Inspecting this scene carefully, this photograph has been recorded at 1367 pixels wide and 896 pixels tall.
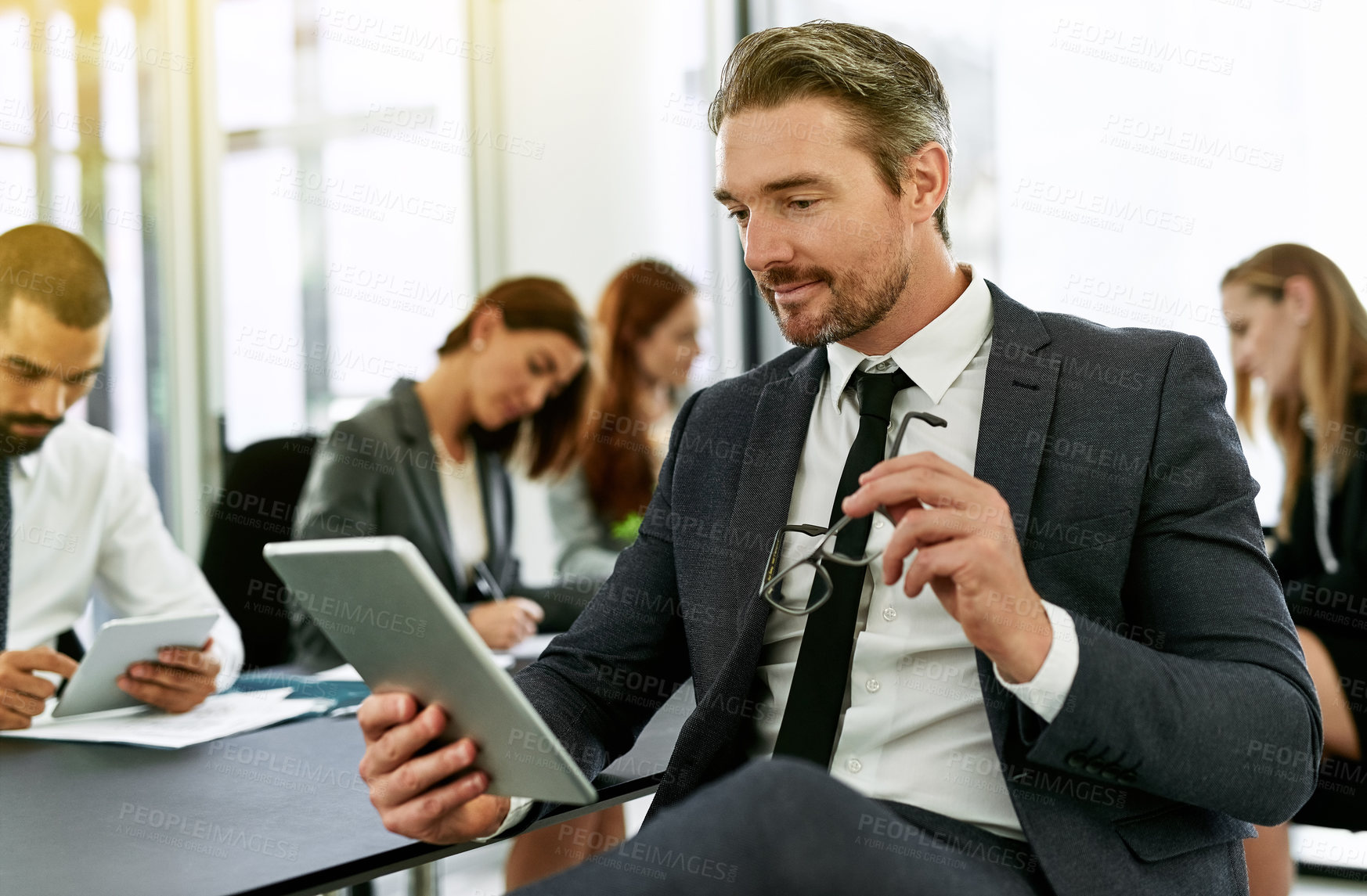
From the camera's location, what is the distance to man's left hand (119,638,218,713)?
165cm

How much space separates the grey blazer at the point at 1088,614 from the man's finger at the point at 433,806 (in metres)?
0.17

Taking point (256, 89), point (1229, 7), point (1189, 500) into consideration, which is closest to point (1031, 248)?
point (1229, 7)

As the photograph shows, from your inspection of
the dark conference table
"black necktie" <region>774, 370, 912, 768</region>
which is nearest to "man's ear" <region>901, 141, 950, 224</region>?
"black necktie" <region>774, 370, 912, 768</region>

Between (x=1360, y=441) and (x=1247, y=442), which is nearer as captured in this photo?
(x=1360, y=441)

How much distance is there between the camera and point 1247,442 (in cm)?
289

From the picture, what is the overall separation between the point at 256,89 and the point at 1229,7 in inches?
125

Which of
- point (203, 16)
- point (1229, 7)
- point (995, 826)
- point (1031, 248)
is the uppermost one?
point (203, 16)

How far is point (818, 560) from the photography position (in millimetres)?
1233

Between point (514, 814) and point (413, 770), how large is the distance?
17 centimetres

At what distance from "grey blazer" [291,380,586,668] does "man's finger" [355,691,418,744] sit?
150 cm

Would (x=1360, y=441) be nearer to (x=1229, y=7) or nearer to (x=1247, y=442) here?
(x=1247, y=442)

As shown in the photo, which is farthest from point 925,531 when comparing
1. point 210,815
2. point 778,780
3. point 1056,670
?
point 210,815

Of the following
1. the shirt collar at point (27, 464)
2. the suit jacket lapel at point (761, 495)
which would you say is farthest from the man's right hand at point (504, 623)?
the suit jacket lapel at point (761, 495)

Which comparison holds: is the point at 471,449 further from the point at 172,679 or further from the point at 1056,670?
the point at 1056,670
